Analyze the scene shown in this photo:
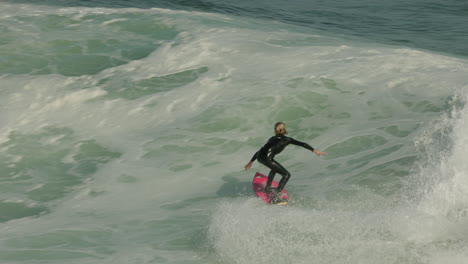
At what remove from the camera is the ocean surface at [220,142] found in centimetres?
846

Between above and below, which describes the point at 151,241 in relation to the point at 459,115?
below

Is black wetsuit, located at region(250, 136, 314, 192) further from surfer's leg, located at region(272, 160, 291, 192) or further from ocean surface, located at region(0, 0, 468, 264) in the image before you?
ocean surface, located at region(0, 0, 468, 264)

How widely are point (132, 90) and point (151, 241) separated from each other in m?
7.77

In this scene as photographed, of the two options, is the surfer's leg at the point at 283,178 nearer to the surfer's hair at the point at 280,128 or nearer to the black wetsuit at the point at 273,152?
the black wetsuit at the point at 273,152

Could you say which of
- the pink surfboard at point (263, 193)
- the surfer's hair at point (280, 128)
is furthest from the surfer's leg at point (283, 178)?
the surfer's hair at point (280, 128)

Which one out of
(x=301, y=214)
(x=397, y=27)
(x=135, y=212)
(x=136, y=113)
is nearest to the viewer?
(x=301, y=214)

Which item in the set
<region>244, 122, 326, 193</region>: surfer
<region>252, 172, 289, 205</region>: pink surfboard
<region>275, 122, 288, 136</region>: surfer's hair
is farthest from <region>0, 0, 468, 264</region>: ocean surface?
<region>275, 122, 288, 136</region>: surfer's hair

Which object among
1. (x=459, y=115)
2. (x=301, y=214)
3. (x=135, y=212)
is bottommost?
(x=135, y=212)

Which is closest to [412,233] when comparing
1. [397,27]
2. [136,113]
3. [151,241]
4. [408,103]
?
[151,241]

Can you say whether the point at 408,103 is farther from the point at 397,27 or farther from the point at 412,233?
the point at 397,27

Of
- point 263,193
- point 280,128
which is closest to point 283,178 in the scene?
point 263,193

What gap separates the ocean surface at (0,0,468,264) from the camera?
8.46 m

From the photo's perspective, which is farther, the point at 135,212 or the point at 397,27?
the point at 397,27

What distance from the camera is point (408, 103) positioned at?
45.8 ft
